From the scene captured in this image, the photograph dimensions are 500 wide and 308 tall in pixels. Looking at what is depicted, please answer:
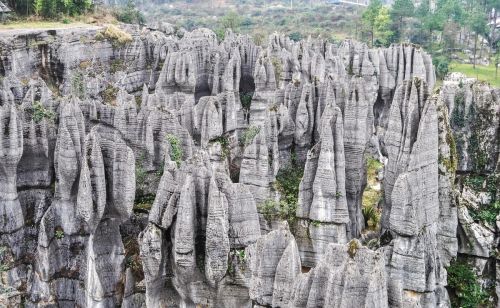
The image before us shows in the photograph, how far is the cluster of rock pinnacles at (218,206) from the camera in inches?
642

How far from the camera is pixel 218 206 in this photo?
17531 mm

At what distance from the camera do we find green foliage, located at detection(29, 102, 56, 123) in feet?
76.4

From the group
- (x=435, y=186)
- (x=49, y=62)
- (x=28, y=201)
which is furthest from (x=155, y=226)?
(x=49, y=62)

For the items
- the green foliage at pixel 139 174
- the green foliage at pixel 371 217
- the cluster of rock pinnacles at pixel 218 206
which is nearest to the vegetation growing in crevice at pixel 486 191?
the cluster of rock pinnacles at pixel 218 206

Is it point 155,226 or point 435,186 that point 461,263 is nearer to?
point 435,186

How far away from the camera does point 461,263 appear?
854 inches

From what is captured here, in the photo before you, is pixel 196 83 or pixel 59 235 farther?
pixel 196 83

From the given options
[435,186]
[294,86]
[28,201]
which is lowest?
[28,201]

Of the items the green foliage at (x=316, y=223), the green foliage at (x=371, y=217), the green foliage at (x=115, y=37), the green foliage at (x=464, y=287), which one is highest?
the green foliage at (x=115, y=37)

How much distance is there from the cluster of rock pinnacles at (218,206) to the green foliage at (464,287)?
623 millimetres

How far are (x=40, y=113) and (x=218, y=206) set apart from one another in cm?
1000

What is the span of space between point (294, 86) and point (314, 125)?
110 inches

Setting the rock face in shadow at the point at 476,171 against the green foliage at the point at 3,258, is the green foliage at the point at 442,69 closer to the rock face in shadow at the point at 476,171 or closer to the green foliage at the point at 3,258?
the rock face in shadow at the point at 476,171

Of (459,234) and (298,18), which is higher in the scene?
(298,18)
